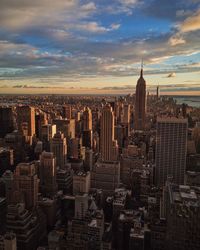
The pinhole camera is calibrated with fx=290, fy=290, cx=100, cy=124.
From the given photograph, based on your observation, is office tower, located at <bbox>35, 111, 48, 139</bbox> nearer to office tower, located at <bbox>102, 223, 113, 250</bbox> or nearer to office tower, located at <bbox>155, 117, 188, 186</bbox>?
office tower, located at <bbox>155, 117, 188, 186</bbox>

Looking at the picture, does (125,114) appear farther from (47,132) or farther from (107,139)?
(47,132)

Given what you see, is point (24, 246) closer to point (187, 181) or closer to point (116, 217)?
point (116, 217)

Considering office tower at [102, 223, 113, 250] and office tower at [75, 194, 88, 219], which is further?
office tower at [75, 194, 88, 219]

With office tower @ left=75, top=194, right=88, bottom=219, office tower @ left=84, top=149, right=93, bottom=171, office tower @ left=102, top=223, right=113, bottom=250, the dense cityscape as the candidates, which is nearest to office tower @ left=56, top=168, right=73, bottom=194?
the dense cityscape

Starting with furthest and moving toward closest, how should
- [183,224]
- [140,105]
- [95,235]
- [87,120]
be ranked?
[140,105], [87,120], [95,235], [183,224]

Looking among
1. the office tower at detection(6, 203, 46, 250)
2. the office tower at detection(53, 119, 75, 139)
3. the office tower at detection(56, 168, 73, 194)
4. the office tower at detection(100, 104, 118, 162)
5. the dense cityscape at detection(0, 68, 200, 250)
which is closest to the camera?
the dense cityscape at detection(0, 68, 200, 250)

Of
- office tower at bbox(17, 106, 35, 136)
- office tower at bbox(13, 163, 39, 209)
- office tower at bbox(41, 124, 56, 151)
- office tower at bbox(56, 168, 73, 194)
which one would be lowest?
office tower at bbox(56, 168, 73, 194)

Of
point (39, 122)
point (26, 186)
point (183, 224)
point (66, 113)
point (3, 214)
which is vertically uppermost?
point (66, 113)

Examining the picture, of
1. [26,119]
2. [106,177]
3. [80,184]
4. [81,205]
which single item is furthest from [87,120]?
[81,205]
